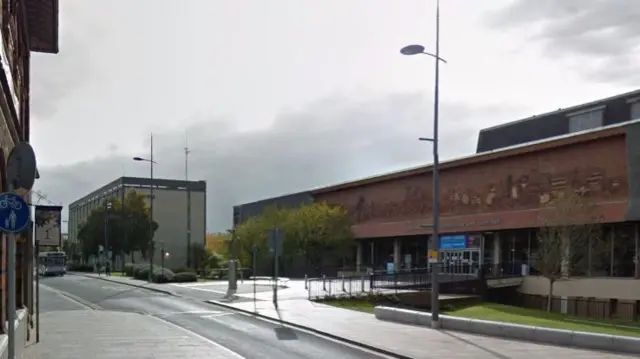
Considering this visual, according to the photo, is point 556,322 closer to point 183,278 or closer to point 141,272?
point 183,278

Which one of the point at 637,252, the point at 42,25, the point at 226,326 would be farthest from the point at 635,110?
the point at 42,25

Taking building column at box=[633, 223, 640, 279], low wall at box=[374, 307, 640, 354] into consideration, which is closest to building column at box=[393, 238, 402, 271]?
building column at box=[633, 223, 640, 279]

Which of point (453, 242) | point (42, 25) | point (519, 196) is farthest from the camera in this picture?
point (453, 242)

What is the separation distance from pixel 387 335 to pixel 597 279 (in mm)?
25992

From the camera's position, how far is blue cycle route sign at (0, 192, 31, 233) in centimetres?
862

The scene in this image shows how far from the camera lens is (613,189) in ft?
136

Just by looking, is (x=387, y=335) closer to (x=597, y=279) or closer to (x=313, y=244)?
(x=597, y=279)

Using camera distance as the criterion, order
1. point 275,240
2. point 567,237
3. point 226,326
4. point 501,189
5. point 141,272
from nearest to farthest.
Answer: point 226,326 < point 275,240 < point 567,237 < point 501,189 < point 141,272

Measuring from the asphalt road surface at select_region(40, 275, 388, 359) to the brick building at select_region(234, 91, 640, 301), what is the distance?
12.4 meters

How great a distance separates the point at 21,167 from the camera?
32.4ft

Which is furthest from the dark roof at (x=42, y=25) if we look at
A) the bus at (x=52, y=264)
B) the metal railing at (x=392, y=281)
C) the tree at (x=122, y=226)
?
the tree at (x=122, y=226)

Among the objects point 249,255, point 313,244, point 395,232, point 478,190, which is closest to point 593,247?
point 478,190

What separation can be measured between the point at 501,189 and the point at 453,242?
7283 millimetres

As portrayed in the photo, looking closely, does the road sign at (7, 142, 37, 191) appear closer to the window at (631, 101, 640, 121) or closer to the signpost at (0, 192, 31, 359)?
the signpost at (0, 192, 31, 359)
